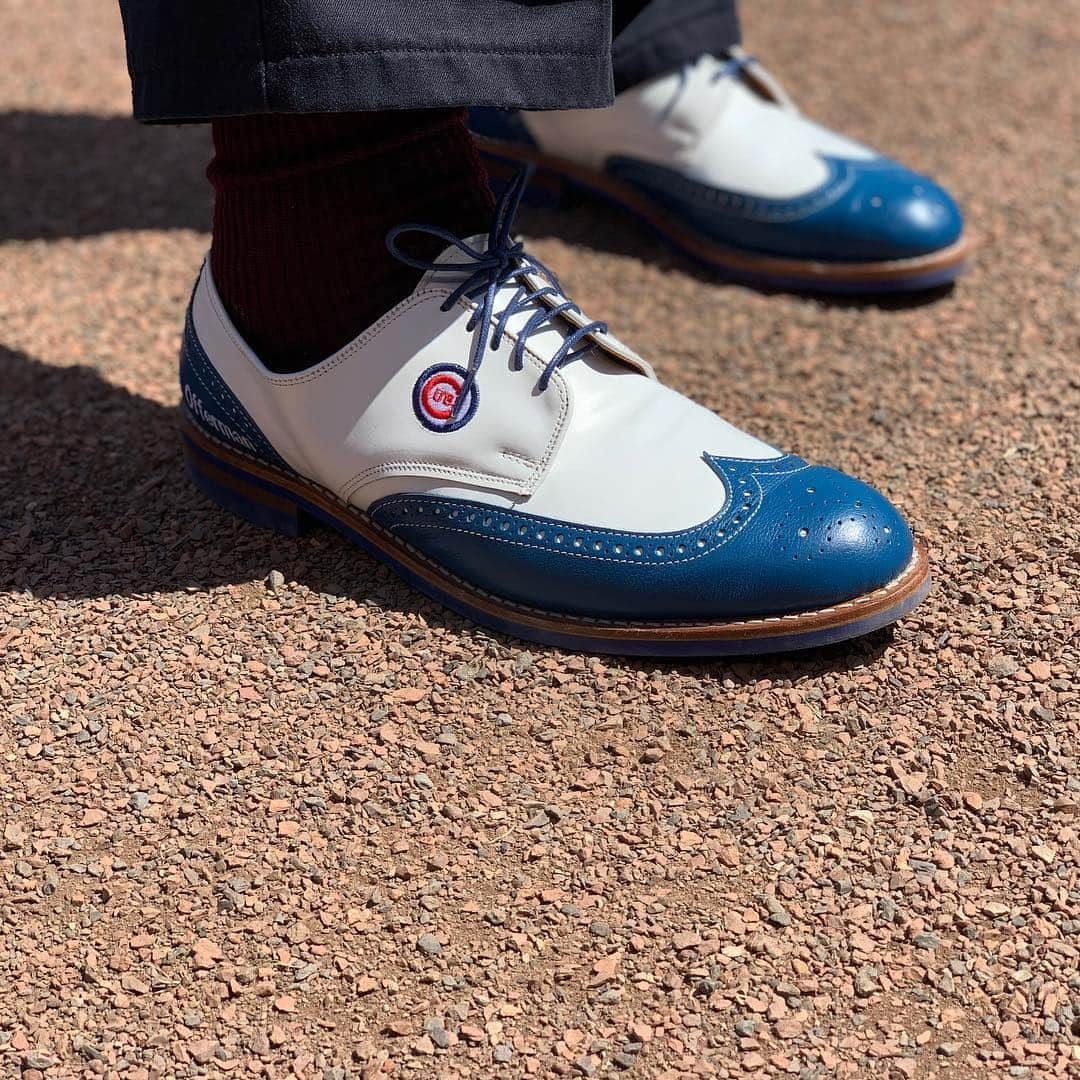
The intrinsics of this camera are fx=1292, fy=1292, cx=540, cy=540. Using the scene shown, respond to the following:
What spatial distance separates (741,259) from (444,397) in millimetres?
967

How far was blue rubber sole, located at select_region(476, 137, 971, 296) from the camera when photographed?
210cm

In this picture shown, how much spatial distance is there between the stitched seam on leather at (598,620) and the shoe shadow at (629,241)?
854 mm

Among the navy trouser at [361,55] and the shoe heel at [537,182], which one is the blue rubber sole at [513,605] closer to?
the navy trouser at [361,55]

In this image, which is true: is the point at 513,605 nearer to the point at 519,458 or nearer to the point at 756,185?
the point at 519,458

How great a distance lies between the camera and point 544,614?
1409 millimetres

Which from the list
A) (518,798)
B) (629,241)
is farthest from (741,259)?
(518,798)

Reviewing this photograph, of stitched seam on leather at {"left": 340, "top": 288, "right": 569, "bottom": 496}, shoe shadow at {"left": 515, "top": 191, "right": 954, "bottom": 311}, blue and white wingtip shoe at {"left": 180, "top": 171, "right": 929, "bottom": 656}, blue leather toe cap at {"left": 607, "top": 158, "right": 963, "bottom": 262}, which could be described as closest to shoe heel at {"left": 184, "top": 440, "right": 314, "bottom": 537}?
blue and white wingtip shoe at {"left": 180, "top": 171, "right": 929, "bottom": 656}

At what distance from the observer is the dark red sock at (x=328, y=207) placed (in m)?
1.34

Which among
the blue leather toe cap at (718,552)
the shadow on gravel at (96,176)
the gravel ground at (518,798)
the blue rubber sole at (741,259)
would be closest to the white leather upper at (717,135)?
the blue rubber sole at (741,259)

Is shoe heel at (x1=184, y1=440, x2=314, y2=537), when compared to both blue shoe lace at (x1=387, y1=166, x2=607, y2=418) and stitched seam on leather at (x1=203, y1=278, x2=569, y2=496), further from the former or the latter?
blue shoe lace at (x1=387, y1=166, x2=607, y2=418)

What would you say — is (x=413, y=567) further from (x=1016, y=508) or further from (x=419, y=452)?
(x=1016, y=508)

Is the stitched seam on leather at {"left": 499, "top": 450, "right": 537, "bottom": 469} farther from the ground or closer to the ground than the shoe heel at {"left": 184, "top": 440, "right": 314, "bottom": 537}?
farther from the ground

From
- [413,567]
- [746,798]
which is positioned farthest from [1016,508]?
[413,567]

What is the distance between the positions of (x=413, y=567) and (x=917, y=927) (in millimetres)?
654
